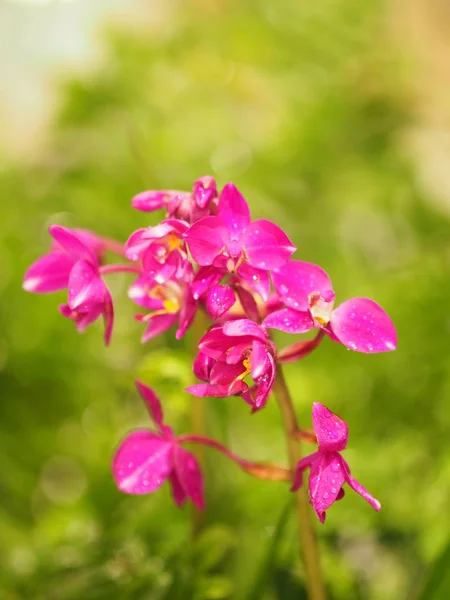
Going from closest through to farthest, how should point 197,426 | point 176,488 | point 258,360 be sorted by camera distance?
point 258,360 → point 176,488 → point 197,426

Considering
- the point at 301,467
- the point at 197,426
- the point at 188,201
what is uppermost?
the point at 188,201

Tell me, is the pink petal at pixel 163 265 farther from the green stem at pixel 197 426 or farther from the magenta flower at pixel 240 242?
the green stem at pixel 197 426

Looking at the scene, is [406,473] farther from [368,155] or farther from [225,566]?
[368,155]

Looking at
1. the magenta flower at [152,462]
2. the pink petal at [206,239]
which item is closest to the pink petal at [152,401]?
the magenta flower at [152,462]

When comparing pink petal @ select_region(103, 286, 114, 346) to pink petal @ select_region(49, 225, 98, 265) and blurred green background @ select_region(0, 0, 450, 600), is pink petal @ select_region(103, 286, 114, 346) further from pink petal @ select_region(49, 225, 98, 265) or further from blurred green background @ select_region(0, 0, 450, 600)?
blurred green background @ select_region(0, 0, 450, 600)

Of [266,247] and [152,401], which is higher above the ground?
[266,247]

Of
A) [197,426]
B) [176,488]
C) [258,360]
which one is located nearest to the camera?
[258,360]

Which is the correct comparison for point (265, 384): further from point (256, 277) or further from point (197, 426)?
point (197, 426)

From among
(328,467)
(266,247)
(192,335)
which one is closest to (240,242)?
(266,247)
